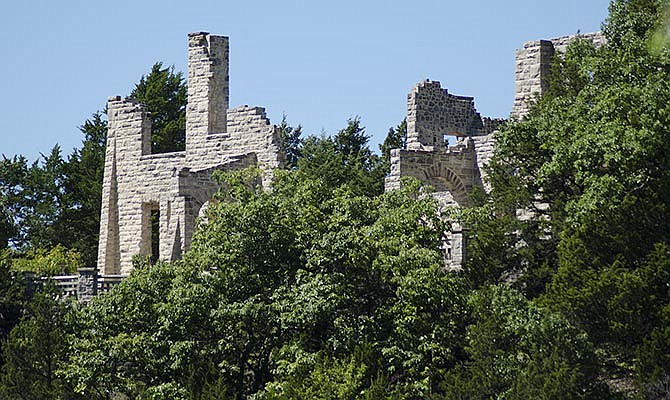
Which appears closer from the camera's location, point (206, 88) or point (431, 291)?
point (431, 291)

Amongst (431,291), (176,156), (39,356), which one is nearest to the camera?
(431,291)

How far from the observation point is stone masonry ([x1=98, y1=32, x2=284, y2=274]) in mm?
43469

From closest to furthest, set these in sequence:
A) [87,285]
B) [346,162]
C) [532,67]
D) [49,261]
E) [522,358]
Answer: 1. [522,358]
2. [87,285]
3. [532,67]
4. [49,261]
5. [346,162]

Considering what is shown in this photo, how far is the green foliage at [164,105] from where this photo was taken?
58.5m

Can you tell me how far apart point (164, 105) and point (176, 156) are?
15248 mm

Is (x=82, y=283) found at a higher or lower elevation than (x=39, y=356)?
higher

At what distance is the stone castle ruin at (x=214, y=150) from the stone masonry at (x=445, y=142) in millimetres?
26

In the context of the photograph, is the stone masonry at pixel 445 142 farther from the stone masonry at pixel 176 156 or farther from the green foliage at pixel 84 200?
the green foliage at pixel 84 200

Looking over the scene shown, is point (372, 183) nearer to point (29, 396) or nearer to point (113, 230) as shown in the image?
point (113, 230)

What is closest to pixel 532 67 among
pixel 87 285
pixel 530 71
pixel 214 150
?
pixel 530 71

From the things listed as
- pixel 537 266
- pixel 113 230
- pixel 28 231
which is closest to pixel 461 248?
pixel 537 266

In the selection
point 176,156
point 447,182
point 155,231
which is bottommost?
→ point 155,231

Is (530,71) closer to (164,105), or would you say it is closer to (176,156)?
(176,156)

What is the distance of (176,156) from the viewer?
46.0m
